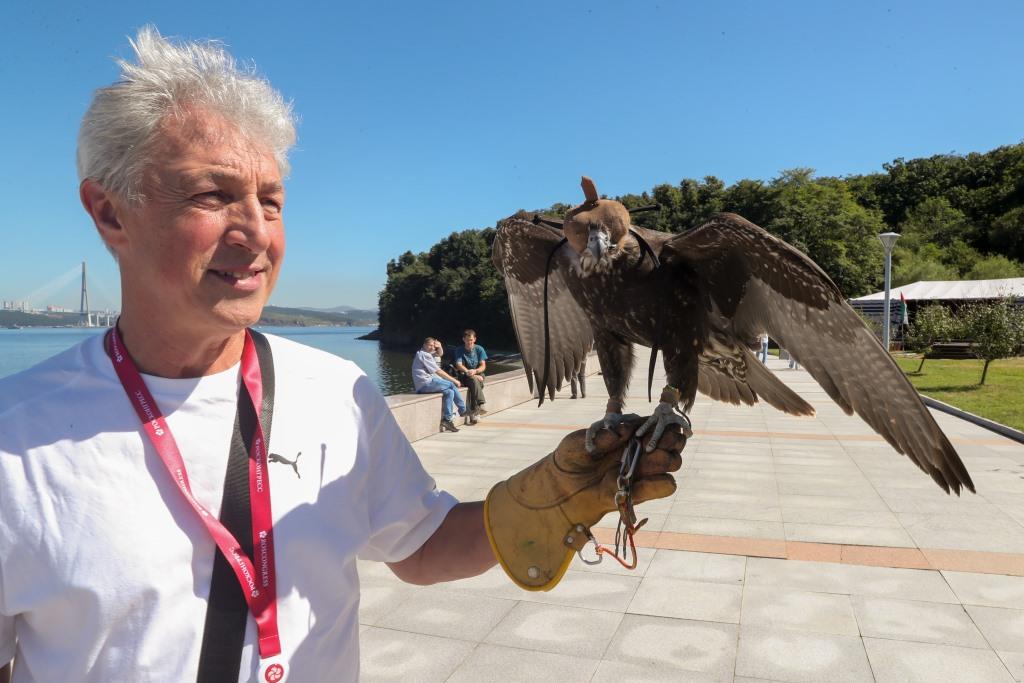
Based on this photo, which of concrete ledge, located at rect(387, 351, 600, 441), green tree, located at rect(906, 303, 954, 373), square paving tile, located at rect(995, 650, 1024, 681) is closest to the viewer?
square paving tile, located at rect(995, 650, 1024, 681)

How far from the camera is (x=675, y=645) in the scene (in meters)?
3.26

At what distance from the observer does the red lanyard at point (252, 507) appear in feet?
3.58

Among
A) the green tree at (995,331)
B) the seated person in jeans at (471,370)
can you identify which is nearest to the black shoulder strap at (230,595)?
the seated person in jeans at (471,370)

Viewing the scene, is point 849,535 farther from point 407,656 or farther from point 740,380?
point 407,656

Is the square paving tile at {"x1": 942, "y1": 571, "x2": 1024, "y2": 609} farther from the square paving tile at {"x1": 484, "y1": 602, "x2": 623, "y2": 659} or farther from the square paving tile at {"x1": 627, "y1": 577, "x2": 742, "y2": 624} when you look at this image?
the square paving tile at {"x1": 484, "y1": 602, "x2": 623, "y2": 659}

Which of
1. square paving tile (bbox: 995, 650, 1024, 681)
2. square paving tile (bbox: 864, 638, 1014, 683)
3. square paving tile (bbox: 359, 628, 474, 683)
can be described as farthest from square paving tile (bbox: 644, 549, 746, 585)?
square paving tile (bbox: 359, 628, 474, 683)

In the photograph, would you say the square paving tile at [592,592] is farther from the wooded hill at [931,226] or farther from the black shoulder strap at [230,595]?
the wooded hill at [931,226]

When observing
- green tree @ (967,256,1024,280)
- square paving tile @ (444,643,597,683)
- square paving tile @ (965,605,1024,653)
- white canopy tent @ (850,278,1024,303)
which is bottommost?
square paving tile @ (444,643,597,683)

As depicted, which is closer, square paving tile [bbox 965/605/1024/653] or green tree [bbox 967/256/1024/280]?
square paving tile [bbox 965/605/1024/653]

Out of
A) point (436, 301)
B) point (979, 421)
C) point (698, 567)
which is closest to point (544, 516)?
point (698, 567)

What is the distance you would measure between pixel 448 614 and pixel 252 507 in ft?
9.18

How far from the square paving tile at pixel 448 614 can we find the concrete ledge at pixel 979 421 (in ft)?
23.2

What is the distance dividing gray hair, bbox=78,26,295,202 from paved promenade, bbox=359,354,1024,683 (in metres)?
2.71

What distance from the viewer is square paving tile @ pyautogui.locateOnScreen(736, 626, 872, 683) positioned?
2967 millimetres
